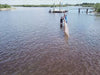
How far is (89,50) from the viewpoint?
1260 cm

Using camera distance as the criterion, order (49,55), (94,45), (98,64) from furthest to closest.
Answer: (94,45), (49,55), (98,64)

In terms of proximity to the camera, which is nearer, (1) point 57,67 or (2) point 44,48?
(1) point 57,67

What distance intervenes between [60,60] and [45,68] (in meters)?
1.87

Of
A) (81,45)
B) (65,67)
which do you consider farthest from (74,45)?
(65,67)

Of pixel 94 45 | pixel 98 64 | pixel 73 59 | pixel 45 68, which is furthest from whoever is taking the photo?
pixel 94 45

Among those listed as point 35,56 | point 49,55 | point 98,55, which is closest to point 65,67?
point 49,55

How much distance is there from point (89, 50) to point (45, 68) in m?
5.91

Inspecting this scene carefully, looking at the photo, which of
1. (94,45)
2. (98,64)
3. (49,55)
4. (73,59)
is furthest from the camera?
(94,45)

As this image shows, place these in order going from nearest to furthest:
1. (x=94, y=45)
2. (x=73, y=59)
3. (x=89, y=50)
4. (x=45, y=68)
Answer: (x=45, y=68) < (x=73, y=59) < (x=89, y=50) < (x=94, y=45)

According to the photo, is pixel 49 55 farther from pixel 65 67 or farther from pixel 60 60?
pixel 65 67

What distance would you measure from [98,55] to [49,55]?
4816 millimetres

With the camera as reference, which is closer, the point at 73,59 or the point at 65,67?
the point at 65,67

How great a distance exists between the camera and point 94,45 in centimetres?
1398

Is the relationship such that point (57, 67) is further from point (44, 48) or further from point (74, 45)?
point (74, 45)
